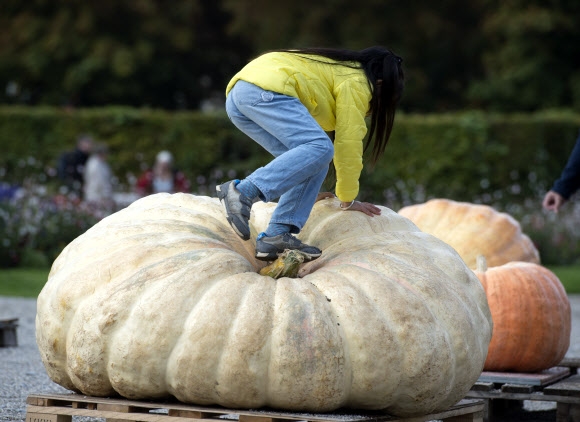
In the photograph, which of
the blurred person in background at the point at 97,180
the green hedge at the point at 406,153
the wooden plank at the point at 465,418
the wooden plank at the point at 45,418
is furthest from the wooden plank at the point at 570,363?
the blurred person in background at the point at 97,180

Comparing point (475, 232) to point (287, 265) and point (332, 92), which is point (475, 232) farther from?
point (287, 265)

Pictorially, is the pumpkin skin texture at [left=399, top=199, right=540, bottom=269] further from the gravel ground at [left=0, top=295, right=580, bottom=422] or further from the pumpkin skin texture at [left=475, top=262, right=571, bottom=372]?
the gravel ground at [left=0, top=295, right=580, bottom=422]

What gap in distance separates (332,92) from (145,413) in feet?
5.29

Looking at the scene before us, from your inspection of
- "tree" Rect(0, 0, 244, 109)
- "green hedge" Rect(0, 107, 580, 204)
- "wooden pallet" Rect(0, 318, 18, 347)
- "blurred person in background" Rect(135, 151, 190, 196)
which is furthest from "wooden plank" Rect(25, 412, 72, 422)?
"tree" Rect(0, 0, 244, 109)

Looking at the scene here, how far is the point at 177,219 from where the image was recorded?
13.2 ft

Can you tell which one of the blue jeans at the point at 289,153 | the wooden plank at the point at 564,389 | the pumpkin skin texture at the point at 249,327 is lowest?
the wooden plank at the point at 564,389

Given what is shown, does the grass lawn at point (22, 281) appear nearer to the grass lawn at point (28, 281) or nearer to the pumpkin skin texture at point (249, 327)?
the grass lawn at point (28, 281)

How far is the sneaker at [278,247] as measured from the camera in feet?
12.8

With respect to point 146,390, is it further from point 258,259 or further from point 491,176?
point 491,176

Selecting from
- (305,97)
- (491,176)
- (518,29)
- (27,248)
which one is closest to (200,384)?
(305,97)

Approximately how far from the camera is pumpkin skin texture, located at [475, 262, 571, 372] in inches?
202

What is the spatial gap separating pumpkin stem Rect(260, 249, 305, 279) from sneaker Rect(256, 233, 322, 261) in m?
0.04

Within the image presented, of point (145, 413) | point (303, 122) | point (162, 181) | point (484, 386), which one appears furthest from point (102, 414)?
point (162, 181)

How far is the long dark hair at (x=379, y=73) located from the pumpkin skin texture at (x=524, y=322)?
49.6 inches
